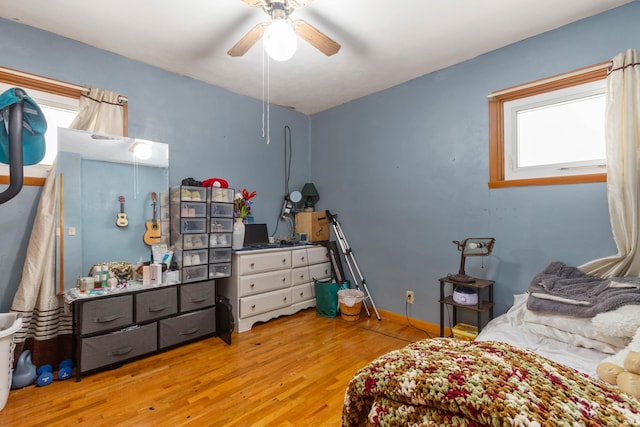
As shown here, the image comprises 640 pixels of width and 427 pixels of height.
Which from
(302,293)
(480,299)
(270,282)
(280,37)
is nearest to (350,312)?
(302,293)

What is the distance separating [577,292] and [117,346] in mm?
3010

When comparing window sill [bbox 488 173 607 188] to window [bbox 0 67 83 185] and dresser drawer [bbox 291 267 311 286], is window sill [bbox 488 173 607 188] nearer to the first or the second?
dresser drawer [bbox 291 267 311 286]

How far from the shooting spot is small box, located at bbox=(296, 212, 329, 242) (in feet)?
11.8

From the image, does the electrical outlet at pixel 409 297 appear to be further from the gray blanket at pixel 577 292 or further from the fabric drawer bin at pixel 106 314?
the fabric drawer bin at pixel 106 314

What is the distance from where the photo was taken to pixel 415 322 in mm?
2953

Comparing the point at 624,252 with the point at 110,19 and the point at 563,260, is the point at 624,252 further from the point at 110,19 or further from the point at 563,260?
the point at 110,19

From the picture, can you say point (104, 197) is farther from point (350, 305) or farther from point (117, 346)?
point (350, 305)

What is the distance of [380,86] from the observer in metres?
3.19

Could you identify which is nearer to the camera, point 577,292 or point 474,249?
point 577,292

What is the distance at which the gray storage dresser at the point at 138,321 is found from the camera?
2.03 metres

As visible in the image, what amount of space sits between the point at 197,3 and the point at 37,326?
245 centimetres

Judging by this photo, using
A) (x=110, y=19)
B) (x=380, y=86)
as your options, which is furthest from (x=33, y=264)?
(x=380, y=86)

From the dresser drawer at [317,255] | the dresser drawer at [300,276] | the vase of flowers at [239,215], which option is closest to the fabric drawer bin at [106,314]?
the vase of flowers at [239,215]

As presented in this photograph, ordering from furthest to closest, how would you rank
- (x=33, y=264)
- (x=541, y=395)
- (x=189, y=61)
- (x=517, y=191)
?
(x=189, y=61) < (x=517, y=191) < (x=33, y=264) < (x=541, y=395)
